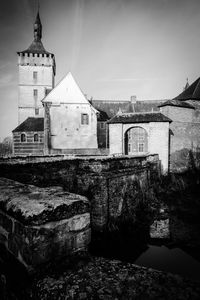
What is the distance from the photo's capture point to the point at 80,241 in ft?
5.48

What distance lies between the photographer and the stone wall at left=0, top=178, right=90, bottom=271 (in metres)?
1.42

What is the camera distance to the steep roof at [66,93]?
73.9 ft

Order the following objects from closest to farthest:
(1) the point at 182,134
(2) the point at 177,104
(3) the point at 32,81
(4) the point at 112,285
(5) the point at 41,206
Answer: (4) the point at 112,285 < (5) the point at 41,206 < (2) the point at 177,104 < (1) the point at 182,134 < (3) the point at 32,81

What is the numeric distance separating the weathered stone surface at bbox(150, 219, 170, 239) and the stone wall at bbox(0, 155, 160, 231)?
1175 millimetres

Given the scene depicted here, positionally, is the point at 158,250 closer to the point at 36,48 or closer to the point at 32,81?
the point at 32,81

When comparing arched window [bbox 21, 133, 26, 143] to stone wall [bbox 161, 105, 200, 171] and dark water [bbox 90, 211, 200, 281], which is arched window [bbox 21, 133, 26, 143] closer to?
stone wall [bbox 161, 105, 200, 171]

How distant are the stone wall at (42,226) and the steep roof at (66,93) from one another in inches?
867

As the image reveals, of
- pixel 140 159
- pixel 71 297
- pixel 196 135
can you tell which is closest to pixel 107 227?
pixel 140 159

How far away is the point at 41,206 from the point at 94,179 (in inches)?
214

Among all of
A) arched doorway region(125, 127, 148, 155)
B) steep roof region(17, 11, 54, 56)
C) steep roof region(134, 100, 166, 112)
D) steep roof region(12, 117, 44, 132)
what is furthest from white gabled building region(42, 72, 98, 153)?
steep roof region(17, 11, 54, 56)

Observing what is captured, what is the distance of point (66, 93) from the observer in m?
22.7

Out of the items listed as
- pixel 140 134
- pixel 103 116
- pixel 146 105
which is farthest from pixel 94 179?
pixel 146 105

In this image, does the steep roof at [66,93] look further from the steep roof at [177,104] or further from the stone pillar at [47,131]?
the steep roof at [177,104]

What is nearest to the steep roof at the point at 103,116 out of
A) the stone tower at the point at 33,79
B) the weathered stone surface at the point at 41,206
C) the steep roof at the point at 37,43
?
the stone tower at the point at 33,79
